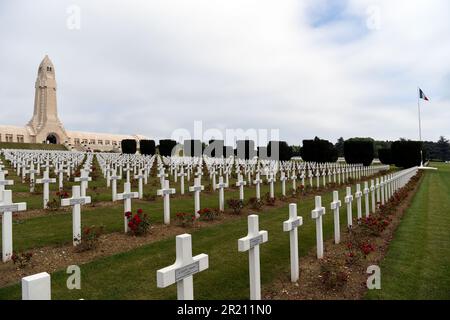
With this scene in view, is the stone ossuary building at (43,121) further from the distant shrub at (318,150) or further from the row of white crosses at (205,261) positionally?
the row of white crosses at (205,261)

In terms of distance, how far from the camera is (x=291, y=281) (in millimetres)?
4523

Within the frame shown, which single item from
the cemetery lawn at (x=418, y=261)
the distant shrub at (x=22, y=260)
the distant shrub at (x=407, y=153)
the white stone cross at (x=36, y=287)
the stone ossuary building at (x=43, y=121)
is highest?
the stone ossuary building at (x=43, y=121)

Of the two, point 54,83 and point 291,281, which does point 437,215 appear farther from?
point 54,83

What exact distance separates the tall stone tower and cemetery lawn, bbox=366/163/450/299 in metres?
64.5

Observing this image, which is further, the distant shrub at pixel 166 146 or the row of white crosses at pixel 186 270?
the distant shrub at pixel 166 146

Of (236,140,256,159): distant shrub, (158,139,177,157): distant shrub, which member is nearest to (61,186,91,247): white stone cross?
(236,140,256,159): distant shrub

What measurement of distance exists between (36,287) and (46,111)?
68461mm

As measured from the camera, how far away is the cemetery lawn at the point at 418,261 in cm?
423

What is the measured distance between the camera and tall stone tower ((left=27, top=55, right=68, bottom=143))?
6106cm

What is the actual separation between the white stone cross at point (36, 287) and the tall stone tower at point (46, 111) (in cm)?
6707

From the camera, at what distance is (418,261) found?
17.8 feet

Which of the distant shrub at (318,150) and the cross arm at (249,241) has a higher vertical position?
the distant shrub at (318,150)

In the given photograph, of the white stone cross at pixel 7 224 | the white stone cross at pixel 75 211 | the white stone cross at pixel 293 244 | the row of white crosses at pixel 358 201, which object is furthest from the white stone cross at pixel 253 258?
the white stone cross at pixel 7 224
